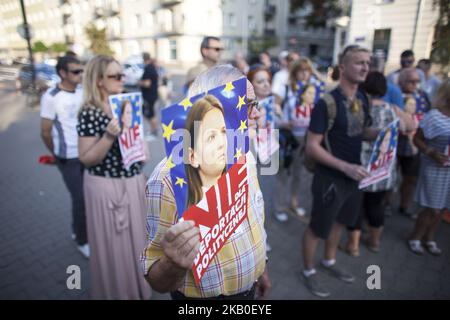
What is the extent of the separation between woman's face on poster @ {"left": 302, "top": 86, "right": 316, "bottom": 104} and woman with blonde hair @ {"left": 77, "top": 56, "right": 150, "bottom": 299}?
231 centimetres

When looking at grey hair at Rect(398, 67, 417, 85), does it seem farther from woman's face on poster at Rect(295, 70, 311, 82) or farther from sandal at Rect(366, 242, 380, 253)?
sandal at Rect(366, 242, 380, 253)

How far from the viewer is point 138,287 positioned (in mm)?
2529

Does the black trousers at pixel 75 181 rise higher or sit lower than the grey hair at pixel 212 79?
lower

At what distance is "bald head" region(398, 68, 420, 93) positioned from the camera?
348 cm

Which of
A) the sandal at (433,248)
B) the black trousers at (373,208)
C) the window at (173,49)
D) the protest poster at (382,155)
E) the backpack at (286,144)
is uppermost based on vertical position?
the window at (173,49)

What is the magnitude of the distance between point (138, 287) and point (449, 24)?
3.18m

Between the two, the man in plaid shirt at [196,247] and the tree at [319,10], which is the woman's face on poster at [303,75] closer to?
the man in plaid shirt at [196,247]

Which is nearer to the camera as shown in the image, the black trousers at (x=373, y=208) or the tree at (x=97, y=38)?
the black trousers at (x=373, y=208)

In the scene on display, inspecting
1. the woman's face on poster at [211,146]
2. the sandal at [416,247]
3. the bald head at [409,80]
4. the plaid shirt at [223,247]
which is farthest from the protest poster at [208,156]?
the bald head at [409,80]

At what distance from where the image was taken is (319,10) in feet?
103

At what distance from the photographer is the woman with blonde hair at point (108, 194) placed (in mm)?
2029

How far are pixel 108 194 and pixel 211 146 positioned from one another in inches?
63.8

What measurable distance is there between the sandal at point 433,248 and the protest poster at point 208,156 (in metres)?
3.20
